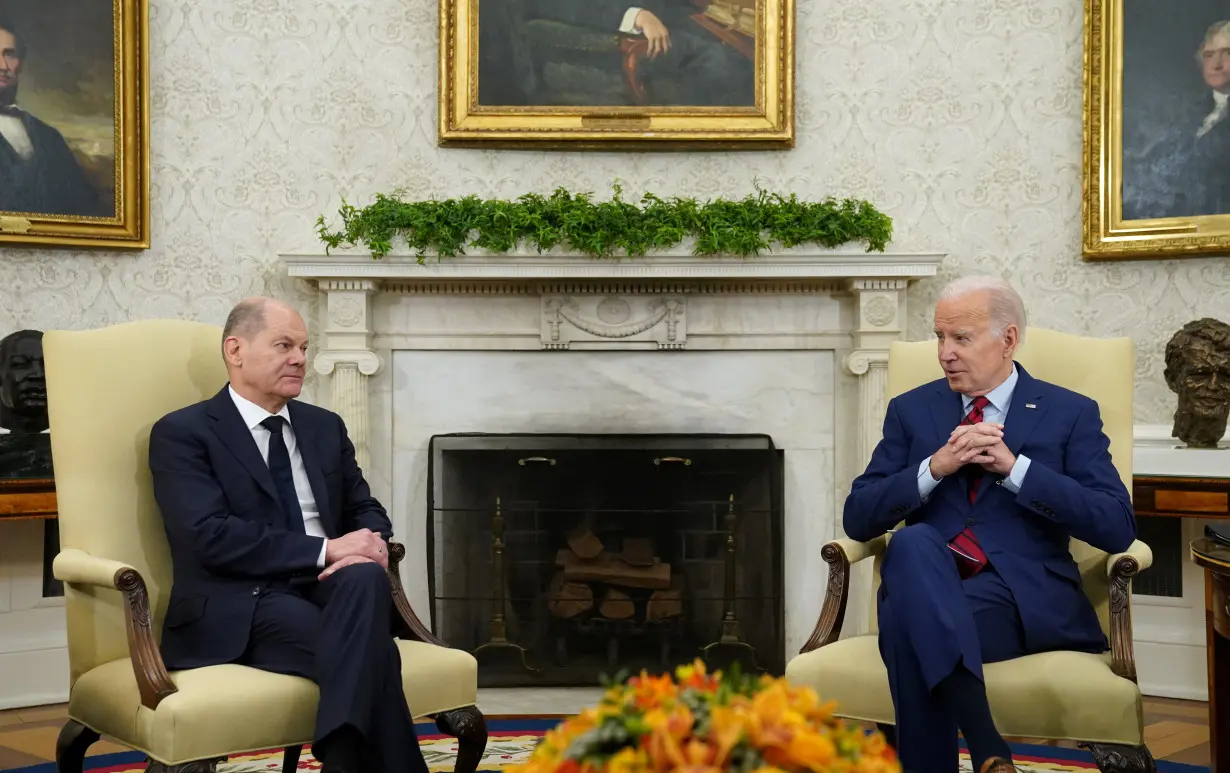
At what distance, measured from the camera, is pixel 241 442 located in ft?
9.25

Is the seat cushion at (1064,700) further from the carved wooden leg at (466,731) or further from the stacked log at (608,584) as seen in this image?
the stacked log at (608,584)

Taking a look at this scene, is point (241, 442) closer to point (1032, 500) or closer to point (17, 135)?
point (1032, 500)

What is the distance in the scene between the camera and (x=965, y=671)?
2404mm

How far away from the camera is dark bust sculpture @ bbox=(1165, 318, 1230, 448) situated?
410 cm

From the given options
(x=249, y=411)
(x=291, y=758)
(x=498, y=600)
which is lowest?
(x=291, y=758)

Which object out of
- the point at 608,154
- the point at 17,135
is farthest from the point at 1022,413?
the point at 17,135

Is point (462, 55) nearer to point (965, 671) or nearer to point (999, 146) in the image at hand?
point (999, 146)

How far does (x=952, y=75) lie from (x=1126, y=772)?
317 cm

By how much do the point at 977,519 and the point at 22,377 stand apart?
3.28m

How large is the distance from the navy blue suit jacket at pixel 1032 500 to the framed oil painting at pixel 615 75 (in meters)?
2.09

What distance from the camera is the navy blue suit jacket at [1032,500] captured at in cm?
267

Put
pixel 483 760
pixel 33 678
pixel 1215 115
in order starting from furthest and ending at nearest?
pixel 1215 115
pixel 33 678
pixel 483 760

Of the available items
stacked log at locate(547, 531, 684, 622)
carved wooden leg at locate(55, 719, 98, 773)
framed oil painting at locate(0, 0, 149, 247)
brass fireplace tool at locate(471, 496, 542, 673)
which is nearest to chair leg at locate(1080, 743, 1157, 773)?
stacked log at locate(547, 531, 684, 622)

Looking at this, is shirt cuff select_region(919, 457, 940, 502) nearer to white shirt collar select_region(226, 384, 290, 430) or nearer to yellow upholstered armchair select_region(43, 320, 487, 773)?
yellow upholstered armchair select_region(43, 320, 487, 773)
